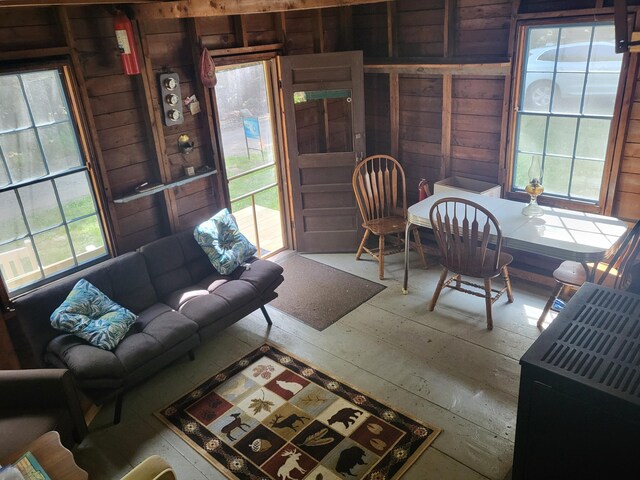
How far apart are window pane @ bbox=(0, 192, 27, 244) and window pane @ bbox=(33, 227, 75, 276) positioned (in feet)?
0.37

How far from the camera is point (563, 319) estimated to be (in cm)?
172

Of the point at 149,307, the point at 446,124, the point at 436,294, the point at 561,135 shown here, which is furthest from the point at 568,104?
the point at 149,307

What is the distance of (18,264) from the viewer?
3.29 m

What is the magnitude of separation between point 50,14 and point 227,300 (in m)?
2.08

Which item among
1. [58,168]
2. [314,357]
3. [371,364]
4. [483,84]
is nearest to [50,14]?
[58,168]

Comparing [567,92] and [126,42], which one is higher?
[126,42]

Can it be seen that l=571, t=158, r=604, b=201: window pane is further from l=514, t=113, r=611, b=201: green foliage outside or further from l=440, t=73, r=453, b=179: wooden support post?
l=440, t=73, r=453, b=179: wooden support post

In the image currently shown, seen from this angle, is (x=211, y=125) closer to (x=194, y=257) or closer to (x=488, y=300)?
(x=194, y=257)

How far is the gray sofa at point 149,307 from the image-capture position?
118 inches

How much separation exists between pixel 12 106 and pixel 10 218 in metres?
0.67

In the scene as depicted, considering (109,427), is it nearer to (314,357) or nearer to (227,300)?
(227,300)

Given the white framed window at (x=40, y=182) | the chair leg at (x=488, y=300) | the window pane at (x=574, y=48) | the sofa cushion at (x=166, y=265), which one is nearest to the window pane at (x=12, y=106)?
the white framed window at (x=40, y=182)

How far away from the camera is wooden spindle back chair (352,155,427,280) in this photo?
4.61 meters

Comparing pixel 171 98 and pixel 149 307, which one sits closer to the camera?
pixel 149 307
